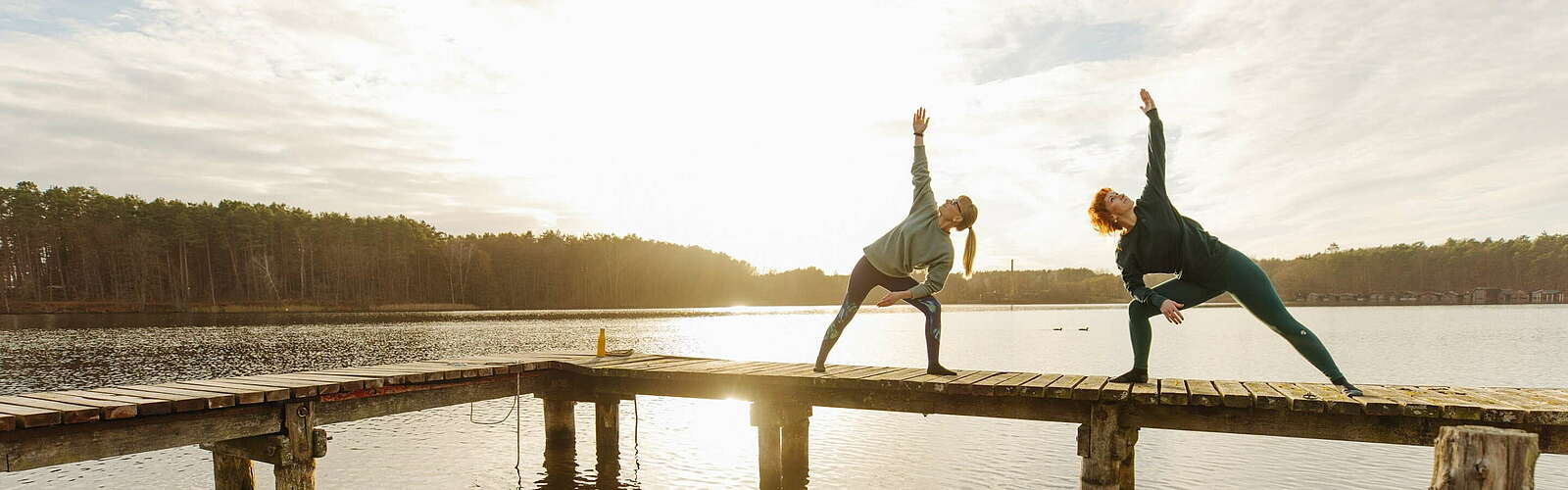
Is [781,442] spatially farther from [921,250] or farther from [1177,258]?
[1177,258]

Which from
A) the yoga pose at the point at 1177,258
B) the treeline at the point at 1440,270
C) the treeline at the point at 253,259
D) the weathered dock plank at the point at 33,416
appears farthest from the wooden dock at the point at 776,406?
the treeline at the point at 1440,270

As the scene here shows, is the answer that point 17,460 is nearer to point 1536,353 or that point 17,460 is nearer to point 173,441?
point 173,441

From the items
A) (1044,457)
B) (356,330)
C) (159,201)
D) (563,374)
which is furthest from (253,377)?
(159,201)

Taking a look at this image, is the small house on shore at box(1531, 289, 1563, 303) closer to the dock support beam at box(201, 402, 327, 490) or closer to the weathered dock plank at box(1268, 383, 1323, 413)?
the weathered dock plank at box(1268, 383, 1323, 413)

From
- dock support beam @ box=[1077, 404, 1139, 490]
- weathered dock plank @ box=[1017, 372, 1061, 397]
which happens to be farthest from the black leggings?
dock support beam @ box=[1077, 404, 1139, 490]

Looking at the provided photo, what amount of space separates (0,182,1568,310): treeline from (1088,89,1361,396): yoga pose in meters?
108

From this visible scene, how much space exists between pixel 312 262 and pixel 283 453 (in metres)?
106

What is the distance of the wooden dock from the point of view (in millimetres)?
7074

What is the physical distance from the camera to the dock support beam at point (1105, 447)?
8.37 m

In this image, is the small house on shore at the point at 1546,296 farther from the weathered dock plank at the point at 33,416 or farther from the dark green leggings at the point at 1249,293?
the weathered dock plank at the point at 33,416

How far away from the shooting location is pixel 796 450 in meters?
11.3

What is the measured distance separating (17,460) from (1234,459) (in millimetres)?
16444

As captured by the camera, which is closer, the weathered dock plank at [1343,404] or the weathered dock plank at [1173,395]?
the weathered dock plank at [1343,404]

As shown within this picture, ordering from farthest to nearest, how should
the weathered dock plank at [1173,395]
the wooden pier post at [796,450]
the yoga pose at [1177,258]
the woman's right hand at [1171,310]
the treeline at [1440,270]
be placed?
1. the treeline at [1440,270]
2. the wooden pier post at [796,450]
3. the weathered dock plank at [1173,395]
4. the yoga pose at [1177,258]
5. the woman's right hand at [1171,310]
